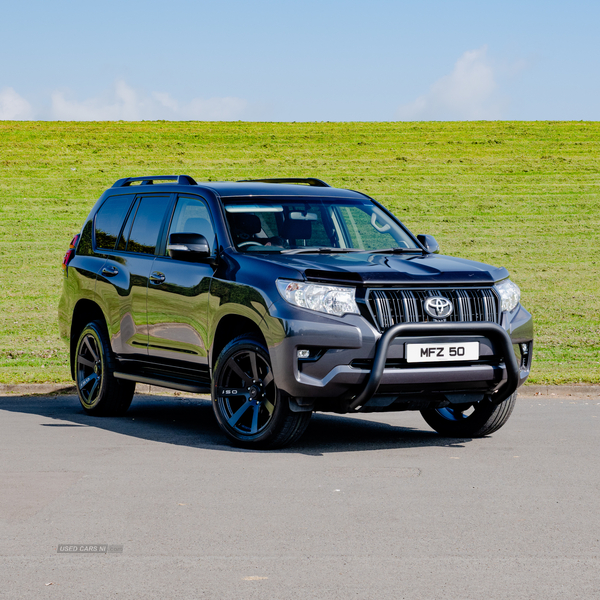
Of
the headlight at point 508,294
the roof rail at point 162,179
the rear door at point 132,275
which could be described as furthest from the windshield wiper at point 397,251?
the rear door at point 132,275

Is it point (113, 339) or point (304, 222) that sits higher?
point (304, 222)

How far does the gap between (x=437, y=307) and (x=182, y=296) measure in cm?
222

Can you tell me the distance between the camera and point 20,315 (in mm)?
19859

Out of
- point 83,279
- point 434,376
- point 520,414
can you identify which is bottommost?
point 520,414

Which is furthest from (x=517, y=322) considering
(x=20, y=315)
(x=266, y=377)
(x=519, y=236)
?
(x=519, y=236)

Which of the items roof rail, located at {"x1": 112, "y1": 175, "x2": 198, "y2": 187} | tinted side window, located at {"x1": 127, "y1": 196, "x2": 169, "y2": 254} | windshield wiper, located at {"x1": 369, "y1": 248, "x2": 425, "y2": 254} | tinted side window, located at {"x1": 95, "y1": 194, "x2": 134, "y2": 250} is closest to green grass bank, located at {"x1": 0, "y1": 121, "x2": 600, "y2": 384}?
tinted side window, located at {"x1": 95, "y1": 194, "x2": 134, "y2": 250}

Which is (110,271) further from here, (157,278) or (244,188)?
(244,188)

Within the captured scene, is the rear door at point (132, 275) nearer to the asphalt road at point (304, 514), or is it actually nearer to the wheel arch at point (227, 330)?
the asphalt road at point (304, 514)

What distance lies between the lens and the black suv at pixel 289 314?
740 centimetres

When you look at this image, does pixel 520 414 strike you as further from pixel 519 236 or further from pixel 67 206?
pixel 67 206

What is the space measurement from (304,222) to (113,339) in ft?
7.19

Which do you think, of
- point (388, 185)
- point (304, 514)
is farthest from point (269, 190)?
point (388, 185)

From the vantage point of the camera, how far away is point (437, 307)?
759cm

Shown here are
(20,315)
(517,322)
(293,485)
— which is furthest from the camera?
(20,315)
